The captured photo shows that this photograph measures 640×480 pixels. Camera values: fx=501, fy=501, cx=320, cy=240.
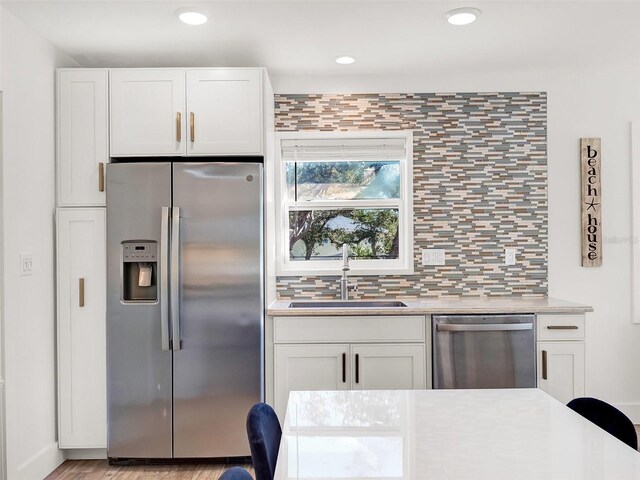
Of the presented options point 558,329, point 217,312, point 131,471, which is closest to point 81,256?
point 217,312

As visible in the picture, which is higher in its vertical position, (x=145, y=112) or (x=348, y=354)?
(x=145, y=112)

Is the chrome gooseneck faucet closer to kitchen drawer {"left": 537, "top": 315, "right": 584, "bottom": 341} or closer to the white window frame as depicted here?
the white window frame

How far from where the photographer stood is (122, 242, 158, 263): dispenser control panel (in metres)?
2.91

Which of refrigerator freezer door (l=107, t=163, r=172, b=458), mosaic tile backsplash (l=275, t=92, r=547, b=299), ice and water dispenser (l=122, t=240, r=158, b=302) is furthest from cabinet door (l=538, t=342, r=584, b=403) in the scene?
ice and water dispenser (l=122, t=240, r=158, b=302)

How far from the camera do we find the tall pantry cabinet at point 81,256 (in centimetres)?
296

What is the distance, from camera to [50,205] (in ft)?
9.63

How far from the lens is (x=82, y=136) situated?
2.99 meters

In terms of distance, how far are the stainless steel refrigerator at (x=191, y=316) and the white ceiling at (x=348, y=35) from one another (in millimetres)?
730

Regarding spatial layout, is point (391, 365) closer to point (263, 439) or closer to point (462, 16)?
point (263, 439)

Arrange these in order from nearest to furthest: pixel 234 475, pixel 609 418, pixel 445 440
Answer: pixel 234 475, pixel 445 440, pixel 609 418

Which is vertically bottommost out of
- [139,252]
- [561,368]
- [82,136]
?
[561,368]

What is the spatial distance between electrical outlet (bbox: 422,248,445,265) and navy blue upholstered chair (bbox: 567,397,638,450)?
187cm

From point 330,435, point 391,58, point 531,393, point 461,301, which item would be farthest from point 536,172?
point 330,435

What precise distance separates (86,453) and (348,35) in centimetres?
294
